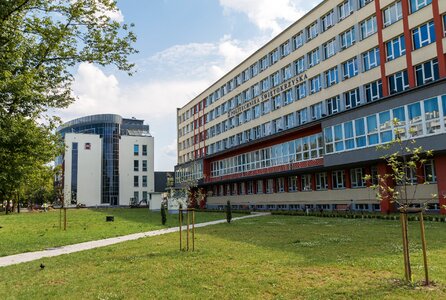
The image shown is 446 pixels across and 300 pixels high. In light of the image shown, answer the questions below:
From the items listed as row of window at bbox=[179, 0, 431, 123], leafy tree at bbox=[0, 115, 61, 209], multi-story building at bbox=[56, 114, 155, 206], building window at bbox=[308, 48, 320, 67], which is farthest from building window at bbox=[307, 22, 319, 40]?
multi-story building at bbox=[56, 114, 155, 206]

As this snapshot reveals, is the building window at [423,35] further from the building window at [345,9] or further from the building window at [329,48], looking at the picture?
the building window at [329,48]

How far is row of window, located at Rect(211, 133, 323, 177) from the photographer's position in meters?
39.6

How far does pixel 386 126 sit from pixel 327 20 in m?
18.2

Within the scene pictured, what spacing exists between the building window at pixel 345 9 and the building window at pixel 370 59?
521 cm

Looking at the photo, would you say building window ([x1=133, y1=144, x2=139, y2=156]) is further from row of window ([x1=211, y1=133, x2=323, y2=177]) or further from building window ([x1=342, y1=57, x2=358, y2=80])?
building window ([x1=342, y1=57, x2=358, y2=80])

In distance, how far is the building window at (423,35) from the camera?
2961 centimetres

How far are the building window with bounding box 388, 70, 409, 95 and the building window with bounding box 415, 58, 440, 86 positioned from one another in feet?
3.41

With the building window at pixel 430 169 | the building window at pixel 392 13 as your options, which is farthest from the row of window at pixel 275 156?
the building window at pixel 392 13

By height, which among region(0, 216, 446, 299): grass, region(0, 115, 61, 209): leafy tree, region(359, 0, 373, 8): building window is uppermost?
region(359, 0, 373, 8): building window

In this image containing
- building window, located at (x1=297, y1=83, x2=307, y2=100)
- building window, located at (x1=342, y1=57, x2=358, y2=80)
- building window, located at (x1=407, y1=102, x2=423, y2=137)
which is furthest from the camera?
building window, located at (x1=297, y1=83, x2=307, y2=100)

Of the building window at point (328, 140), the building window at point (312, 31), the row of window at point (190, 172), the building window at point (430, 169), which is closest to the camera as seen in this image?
the building window at point (430, 169)

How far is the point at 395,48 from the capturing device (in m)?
32.9

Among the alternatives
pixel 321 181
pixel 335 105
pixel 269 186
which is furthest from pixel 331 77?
pixel 269 186

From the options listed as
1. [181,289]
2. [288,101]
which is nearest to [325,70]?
[288,101]
